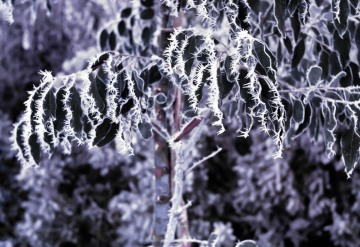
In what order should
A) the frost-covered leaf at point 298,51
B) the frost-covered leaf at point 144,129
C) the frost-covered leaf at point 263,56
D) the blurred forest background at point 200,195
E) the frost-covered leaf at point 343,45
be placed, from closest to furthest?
the frost-covered leaf at point 263,56, the frost-covered leaf at point 144,129, the frost-covered leaf at point 343,45, the frost-covered leaf at point 298,51, the blurred forest background at point 200,195

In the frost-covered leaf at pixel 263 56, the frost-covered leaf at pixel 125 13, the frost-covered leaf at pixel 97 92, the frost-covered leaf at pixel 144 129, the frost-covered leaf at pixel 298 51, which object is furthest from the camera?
the frost-covered leaf at pixel 125 13

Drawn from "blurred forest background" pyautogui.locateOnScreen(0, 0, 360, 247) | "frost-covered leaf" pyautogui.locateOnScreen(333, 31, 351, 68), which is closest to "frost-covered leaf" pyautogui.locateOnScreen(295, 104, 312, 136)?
"frost-covered leaf" pyautogui.locateOnScreen(333, 31, 351, 68)

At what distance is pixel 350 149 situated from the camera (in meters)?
1.16

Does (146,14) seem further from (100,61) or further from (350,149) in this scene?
(350,149)

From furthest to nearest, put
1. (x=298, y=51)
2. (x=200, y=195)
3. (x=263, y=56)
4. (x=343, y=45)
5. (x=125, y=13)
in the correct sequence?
1. (x=200, y=195)
2. (x=125, y=13)
3. (x=298, y=51)
4. (x=343, y=45)
5. (x=263, y=56)

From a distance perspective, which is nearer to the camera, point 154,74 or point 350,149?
point 350,149

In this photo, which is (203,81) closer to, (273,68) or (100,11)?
(273,68)

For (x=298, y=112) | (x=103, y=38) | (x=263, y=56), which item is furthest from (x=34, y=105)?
(x=103, y=38)

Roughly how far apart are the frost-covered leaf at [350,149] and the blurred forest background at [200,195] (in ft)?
5.39

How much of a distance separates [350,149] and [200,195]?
6.88ft

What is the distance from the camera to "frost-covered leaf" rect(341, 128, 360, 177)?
45.1 inches

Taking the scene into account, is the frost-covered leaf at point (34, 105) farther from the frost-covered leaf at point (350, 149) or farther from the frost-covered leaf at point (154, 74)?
the frost-covered leaf at point (350, 149)

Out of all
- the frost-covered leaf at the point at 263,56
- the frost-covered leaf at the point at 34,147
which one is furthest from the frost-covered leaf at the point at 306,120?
the frost-covered leaf at the point at 34,147

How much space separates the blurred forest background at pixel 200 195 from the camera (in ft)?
9.84
